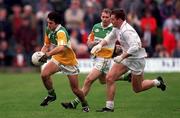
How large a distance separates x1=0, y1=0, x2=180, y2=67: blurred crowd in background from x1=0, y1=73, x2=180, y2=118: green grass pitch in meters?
3.72

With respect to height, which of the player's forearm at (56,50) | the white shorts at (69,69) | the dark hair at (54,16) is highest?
the dark hair at (54,16)

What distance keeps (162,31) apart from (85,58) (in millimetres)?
3338

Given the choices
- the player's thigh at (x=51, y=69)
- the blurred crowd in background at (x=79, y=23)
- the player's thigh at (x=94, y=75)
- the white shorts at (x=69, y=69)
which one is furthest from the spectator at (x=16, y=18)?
the white shorts at (x=69, y=69)

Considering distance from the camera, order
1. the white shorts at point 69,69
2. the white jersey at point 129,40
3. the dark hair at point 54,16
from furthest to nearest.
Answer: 1. the white shorts at point 69,69
2. the dark hair at point 54,16
3. the white jersey at point 129,40

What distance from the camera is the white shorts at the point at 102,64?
56.0 feet

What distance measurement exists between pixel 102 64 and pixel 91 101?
1.28 metres

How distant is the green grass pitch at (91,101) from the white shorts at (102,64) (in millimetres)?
836

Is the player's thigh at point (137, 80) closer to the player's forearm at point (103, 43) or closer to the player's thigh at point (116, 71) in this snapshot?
the player's thigh at point (116, 71)

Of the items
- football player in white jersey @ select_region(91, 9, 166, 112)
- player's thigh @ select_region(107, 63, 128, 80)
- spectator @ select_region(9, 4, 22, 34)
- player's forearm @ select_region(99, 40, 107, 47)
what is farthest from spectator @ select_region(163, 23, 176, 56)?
player's thigh @ select_region(107, 63, 128, 80)

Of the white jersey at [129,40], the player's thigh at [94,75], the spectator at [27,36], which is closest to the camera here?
the white jersey at [129,40]

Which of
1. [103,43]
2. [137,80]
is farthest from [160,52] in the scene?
[137,80]

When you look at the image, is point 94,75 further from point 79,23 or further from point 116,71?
point 79,23

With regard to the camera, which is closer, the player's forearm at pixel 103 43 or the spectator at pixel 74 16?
the player's forearm at pixel 103 43

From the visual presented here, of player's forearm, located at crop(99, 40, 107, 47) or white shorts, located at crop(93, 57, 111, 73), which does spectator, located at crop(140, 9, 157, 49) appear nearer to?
white shorts, located at crop(93, 57, 111, 73)
